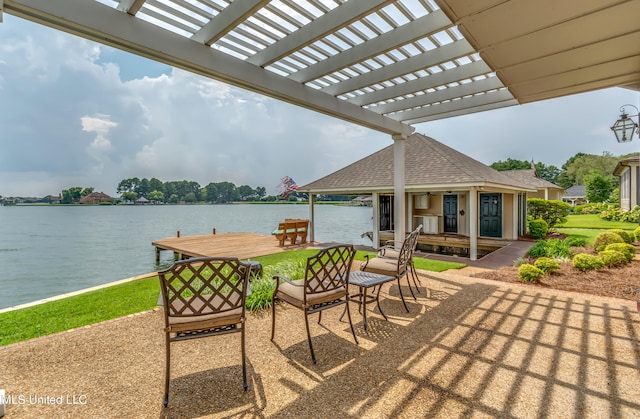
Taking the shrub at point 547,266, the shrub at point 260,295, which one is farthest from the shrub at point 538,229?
the shrub at point 260,295

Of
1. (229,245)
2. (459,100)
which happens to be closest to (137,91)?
(229,245)

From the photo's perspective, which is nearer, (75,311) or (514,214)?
(75,311)

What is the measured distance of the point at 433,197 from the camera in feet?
43.9

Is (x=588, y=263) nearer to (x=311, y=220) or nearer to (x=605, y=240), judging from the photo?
(x=605, y=240)

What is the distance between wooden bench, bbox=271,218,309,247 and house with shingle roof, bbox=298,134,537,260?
89.3 inches

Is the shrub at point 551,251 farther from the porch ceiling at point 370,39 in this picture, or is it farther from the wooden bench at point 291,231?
the wooden bench at point 291,231

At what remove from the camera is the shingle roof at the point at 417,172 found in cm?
1034

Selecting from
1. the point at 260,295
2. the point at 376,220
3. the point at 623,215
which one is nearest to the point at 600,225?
the point at 623,215

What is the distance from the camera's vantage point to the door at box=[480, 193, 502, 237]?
13.0m

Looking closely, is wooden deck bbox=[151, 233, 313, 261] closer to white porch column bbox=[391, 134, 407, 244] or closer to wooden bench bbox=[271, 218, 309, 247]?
wooden bench bbox=[271, 218, 309, 247]

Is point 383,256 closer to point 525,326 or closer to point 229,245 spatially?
point 525,326

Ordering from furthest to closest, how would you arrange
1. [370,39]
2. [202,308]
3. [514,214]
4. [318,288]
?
[514,214]
[370,39]
[318,288]
[202,308]

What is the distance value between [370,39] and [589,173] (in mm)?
61042

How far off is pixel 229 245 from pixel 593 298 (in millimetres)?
9837
